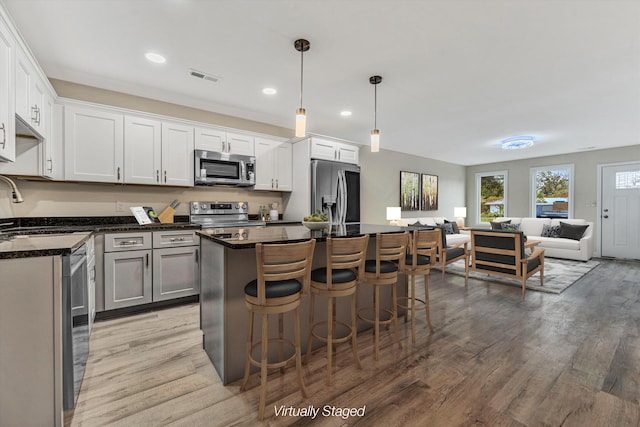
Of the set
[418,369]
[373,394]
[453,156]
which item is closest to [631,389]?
[418,369]

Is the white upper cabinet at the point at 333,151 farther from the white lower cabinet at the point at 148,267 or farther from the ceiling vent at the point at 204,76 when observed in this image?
the white lower cabinet at the point at 148,267

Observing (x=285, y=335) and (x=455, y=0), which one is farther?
(x=285, y=335)

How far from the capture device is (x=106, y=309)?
2924 mm

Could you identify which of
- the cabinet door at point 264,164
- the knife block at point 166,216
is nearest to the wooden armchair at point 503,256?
the cabinet door at point 264,164

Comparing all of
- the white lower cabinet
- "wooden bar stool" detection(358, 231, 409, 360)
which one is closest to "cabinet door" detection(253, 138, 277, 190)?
the white lower cabinet

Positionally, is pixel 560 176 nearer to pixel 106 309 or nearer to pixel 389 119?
pixel 389 119

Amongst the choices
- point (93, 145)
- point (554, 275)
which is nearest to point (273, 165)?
point (93, 145)

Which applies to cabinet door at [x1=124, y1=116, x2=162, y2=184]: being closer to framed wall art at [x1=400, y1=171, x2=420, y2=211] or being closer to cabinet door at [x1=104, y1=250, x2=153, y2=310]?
cabinet door at [x1=104, y1=250, x2=153, y2=310]

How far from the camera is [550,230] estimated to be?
6551 mm

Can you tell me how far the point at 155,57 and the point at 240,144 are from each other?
61.8 inches

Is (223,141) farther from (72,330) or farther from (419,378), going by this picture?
(419,378)

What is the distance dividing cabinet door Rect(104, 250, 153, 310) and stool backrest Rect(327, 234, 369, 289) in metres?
2.32

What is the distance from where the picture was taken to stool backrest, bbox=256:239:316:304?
5.17 ft

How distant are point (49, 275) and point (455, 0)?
2.95 meters
